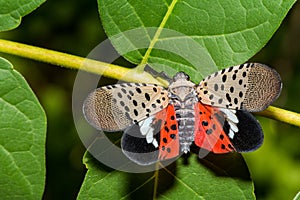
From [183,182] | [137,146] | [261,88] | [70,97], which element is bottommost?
[70,97]

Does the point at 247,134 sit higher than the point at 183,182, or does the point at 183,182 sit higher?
the point at 247,134

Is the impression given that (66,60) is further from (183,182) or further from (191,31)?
(183,182)

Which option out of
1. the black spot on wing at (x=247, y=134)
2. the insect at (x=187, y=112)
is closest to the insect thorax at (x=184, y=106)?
the insect at (x=187, y=112)

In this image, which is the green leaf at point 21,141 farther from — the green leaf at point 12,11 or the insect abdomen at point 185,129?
the insect abdomen at point 185,129

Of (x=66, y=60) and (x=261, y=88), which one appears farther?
Result: (x=66, y=60)

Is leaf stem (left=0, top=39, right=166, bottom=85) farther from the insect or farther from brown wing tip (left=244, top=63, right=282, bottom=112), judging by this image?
brown wing tip (left=244, top=63, right=282, bottom=112)

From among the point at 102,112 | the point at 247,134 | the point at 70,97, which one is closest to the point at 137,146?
the point at 102,112

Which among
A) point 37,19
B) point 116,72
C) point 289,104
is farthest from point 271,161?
point 116,72
